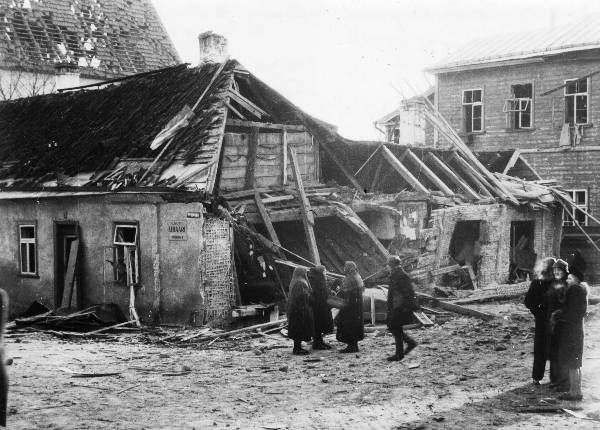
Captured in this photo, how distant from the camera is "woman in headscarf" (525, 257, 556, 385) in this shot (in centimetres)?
956

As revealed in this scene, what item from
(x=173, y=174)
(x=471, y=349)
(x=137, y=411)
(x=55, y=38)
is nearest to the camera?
(x=137, y=411)

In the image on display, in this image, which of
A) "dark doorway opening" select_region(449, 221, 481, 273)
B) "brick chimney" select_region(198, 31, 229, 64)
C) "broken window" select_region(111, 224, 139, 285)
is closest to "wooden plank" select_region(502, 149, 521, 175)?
"dark doorway opening" select_region(449, 221, 481, 273)

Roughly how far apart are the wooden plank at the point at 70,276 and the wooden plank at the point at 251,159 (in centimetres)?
430

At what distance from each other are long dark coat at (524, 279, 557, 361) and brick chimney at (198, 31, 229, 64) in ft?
41.3

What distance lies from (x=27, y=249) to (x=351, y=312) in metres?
10.1

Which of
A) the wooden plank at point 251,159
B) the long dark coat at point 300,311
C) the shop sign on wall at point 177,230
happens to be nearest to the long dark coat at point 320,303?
the long dark coat at point 300,311

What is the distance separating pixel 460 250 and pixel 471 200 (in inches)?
59.8

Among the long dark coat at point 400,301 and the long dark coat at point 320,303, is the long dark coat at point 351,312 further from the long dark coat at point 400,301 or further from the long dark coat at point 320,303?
the long dark coat at point 400,301

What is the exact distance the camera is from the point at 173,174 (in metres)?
15.3

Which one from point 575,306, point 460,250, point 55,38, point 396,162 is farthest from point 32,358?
point 55,38

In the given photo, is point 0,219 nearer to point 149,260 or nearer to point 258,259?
point 149,260

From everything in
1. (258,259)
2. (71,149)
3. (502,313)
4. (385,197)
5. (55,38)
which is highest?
(55,38)

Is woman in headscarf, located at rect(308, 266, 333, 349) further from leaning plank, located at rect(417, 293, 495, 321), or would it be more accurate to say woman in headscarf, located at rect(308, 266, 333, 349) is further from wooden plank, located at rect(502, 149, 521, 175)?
wooden plank, located at rect(502, 149, 521, 175)

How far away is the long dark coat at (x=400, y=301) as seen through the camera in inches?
448
